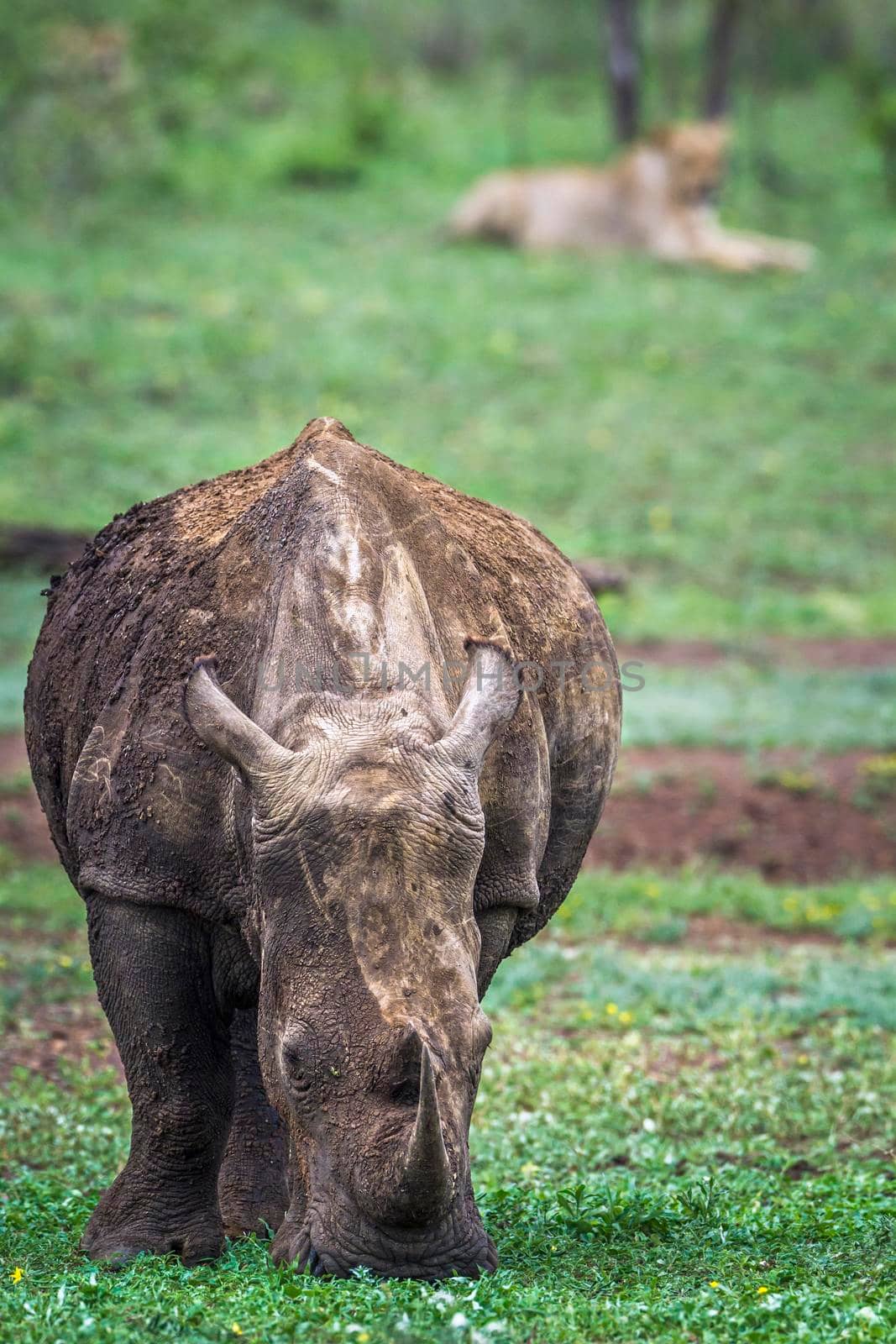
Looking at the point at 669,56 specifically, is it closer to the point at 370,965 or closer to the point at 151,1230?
the point at 151,1230

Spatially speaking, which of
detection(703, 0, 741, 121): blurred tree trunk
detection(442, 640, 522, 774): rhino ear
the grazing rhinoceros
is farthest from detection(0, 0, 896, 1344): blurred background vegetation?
detection(442, 640, 522, 774): rhino ear

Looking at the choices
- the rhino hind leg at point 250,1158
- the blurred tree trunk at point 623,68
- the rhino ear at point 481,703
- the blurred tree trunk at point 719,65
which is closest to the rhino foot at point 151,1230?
the rhino hind leg at point 250,1158

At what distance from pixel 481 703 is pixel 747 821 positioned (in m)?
8.21

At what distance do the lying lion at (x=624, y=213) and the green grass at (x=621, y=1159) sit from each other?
1966 cm

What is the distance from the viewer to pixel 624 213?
29.8m

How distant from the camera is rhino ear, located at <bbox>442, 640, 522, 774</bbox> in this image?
483cm

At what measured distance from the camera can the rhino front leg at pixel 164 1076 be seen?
5453mm

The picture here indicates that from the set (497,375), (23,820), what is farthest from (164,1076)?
(497,375)

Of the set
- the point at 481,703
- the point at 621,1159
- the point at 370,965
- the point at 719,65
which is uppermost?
the point at 719,65

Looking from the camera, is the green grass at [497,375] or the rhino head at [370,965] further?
the green grass at [497,375]

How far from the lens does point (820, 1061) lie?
8.42 m

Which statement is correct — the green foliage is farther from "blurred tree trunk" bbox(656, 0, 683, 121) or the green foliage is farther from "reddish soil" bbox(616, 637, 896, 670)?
"blurred tree trunk" bbox(656, 0, 683, 121)

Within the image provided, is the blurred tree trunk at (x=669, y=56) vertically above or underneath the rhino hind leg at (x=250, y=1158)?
above

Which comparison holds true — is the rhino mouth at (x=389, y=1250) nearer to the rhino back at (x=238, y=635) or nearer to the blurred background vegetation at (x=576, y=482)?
the blurred background vegetation at (x=576, y=482)
